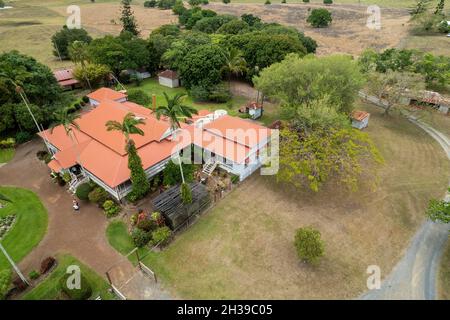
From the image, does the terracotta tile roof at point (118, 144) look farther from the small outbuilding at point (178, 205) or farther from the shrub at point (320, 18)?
the shrub at point (320, 18)

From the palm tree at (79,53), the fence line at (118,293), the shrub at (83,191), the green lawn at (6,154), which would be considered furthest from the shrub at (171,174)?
the palm tree at (79,53)

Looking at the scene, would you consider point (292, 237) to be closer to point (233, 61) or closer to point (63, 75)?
point (233, 61)

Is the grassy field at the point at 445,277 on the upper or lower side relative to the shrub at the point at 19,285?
lower

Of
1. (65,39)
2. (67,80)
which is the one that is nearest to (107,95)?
(67,80)

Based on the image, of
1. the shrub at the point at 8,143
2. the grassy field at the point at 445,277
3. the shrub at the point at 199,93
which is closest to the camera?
the grassy field at the point at 445,277

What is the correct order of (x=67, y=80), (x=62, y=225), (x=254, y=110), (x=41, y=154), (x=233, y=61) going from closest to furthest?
(x=62, y=225) < (x=41, y=154) < (x=254, y=110) < (x=233, y=61) < (x=67, y=80)
